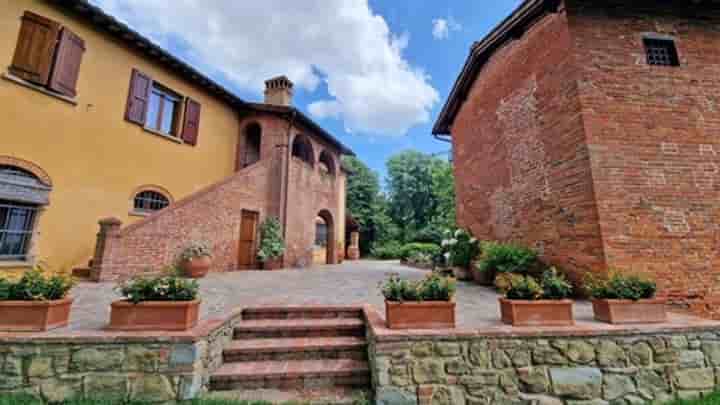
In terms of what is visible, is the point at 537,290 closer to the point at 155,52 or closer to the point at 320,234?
the point at 155,52

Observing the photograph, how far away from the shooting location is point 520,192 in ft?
19.0

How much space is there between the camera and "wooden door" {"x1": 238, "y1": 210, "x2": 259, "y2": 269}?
356 inches

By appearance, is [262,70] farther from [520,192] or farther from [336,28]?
[520,192]

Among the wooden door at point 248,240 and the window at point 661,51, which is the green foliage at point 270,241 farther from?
the window at point 661,51

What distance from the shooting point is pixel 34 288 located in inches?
107

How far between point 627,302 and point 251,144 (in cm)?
1180

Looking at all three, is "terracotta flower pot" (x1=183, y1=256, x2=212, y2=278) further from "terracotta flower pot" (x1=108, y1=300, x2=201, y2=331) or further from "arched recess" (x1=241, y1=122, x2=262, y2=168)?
"arched recess" (x1=241, y1=122, x2=262, y2=168)

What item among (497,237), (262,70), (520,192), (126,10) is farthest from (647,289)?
(262,70)

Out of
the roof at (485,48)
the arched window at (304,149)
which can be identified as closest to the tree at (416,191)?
the arched window at (304,149)

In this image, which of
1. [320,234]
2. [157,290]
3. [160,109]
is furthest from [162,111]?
[320,234]

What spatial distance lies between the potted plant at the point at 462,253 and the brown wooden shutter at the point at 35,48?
407 inches

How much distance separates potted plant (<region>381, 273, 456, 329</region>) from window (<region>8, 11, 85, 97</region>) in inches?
336

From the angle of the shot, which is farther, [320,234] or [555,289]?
[320,234]

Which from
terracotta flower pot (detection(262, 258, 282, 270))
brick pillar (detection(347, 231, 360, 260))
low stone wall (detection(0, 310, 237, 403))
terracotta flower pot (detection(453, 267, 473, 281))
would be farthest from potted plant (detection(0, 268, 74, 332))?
brick pillar (detection(347, 231, 360, 260))
